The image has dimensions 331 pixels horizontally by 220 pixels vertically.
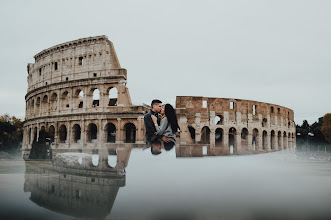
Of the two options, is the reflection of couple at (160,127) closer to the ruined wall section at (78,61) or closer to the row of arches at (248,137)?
the ruined wall section at (78,61)

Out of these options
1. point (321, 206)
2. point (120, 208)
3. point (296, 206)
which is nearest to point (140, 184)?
point (120, 208)

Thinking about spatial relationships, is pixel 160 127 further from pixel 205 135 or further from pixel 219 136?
pixel 219 136

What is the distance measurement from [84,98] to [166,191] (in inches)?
914

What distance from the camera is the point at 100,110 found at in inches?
937

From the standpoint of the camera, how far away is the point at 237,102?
1082 inches

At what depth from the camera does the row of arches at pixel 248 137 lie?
90.1 feet

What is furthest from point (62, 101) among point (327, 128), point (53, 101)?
point (327, 128)

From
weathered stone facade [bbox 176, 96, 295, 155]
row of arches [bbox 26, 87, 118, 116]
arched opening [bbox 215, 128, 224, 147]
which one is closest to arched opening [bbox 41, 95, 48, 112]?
row of arches [bbox 26, 87, 118, 116]

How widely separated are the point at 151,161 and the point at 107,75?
20600 mm

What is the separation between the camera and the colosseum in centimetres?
2345

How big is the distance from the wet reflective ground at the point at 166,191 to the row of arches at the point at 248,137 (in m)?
22.5

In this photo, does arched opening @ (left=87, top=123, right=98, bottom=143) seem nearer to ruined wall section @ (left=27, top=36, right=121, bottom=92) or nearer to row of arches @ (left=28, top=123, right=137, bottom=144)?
row of arches @ (left=28, top=123, right=137, bottom=144)

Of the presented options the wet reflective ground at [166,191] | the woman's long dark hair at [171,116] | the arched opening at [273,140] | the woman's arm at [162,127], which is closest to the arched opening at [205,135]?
the arched opening at [273,140]

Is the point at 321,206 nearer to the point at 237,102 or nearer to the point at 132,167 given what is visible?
the point at 132,167
